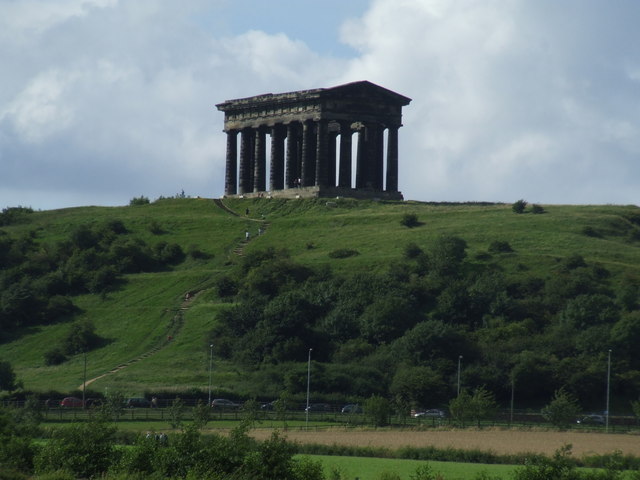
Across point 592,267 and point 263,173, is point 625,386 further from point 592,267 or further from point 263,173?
point 263,173

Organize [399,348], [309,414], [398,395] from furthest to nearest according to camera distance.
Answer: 1. [399,348]
2. [398,395]
3. [309,414]

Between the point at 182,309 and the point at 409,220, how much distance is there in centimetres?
2409

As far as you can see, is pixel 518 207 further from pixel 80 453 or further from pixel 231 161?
pixel 80 453

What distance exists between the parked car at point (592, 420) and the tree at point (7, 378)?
123ft

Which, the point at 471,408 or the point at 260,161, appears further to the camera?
the point at 260,161

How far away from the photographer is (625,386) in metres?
104

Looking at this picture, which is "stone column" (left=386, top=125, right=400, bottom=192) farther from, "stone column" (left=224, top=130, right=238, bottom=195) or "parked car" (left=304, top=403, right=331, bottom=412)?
"parked car" (left=304, top=403, right=331, bottom=412)

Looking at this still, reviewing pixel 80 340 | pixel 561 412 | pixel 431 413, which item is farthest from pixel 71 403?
pixel 561 412

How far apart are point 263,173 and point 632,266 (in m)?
40.7

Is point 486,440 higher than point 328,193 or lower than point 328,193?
lower

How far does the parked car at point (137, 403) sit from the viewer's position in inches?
3770

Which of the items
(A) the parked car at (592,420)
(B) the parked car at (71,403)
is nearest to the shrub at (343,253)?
(A) the parked car at (592,420)

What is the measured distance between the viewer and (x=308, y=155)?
14138 cm

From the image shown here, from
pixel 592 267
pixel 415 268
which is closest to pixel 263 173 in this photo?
pixel 415 268
